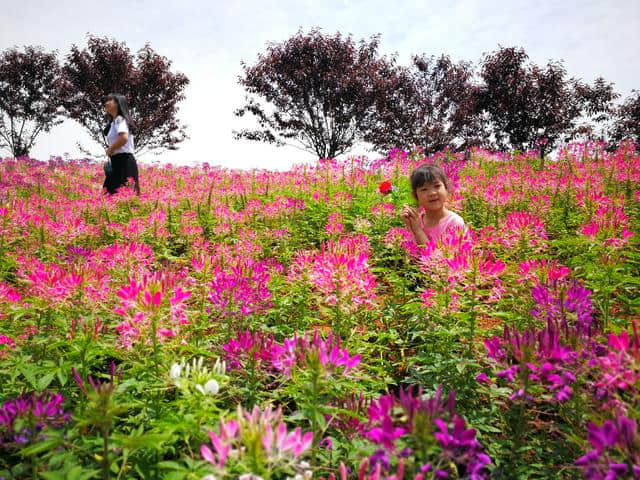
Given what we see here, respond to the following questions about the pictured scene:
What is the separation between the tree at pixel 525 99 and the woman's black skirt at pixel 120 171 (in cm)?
1528

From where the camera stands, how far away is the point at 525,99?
1633 centimetres

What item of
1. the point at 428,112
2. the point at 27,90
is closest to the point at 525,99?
the point at 428,112

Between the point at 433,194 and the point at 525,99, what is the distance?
15.2m

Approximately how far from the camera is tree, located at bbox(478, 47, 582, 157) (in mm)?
16078

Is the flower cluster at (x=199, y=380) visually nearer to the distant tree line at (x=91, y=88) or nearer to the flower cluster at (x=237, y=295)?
the flower cluster at (x=237, y=295)

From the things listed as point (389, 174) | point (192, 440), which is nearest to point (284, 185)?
point (389, 174)

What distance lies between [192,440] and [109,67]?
24.0 m

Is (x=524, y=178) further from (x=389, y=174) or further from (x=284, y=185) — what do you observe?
(x=284, y=185)

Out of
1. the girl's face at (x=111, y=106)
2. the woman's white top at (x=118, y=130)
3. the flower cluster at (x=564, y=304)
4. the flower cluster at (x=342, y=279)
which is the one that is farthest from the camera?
the woman's white top at (x=118, y=130)

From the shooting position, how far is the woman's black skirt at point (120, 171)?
6941mm

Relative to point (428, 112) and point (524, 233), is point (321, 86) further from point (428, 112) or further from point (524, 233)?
point (524, 233)

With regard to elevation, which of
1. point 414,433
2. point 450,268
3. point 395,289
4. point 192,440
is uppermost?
point 450,268

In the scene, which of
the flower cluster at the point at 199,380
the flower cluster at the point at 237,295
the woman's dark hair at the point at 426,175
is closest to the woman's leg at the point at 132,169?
the woman's dark hair at the point at 426,175

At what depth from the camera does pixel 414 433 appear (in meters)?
0.97
